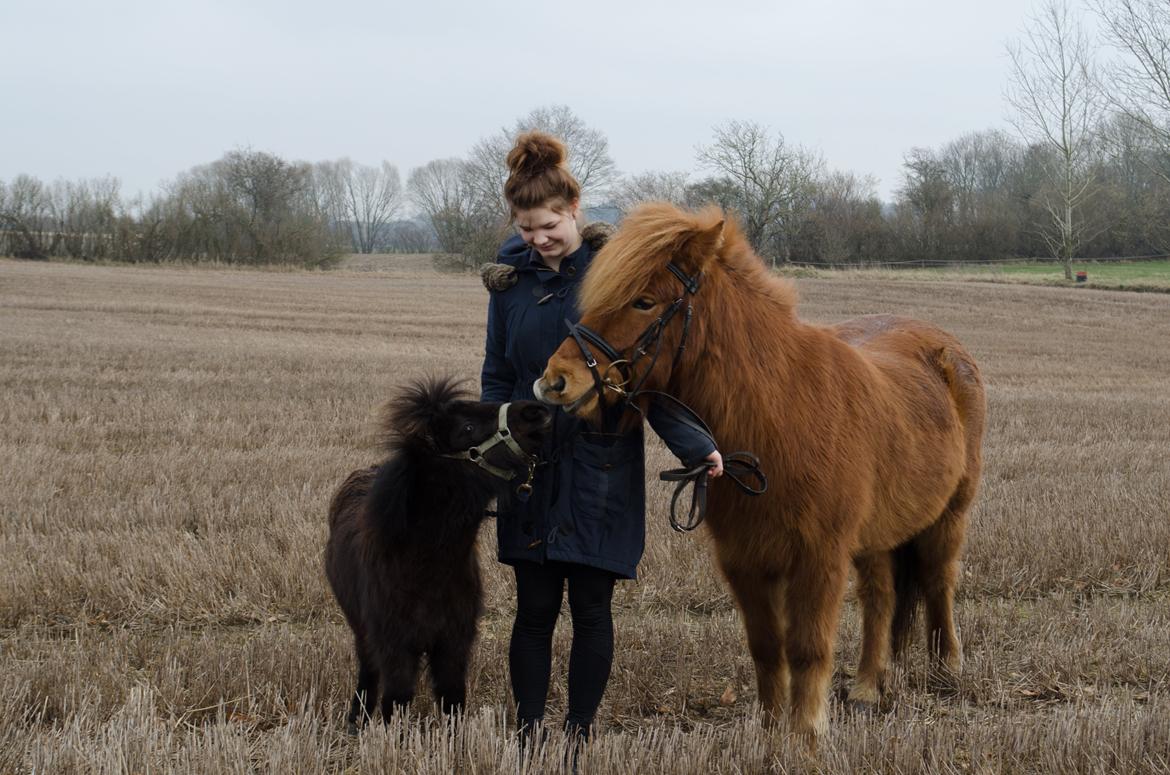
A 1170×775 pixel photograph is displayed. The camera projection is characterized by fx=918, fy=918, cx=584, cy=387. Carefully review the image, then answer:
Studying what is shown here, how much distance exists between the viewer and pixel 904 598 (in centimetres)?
505

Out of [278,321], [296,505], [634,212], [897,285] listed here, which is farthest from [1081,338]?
[634,212]

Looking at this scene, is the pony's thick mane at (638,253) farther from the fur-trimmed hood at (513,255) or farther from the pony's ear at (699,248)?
the fur-trimmed hood at (513,255)

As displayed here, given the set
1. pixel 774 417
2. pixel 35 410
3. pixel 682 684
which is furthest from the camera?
pixel 35 410

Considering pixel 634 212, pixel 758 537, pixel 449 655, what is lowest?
pixel 449 655

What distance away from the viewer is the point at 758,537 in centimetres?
358

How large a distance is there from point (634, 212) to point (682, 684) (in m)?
2.38

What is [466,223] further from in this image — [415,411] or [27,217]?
[415,411]

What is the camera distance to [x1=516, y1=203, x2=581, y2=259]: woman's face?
3.39 meters

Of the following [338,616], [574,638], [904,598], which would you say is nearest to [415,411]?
[574,638]

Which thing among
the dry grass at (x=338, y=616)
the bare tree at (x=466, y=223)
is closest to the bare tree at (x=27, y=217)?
the bare tree at (x=466, y=223)

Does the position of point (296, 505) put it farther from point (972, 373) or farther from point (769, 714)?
point (972, 373)

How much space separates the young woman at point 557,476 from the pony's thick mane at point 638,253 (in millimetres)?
312

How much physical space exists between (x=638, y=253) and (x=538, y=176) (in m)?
0.54

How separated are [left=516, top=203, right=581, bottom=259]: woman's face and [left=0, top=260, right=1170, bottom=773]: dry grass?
177 cm
